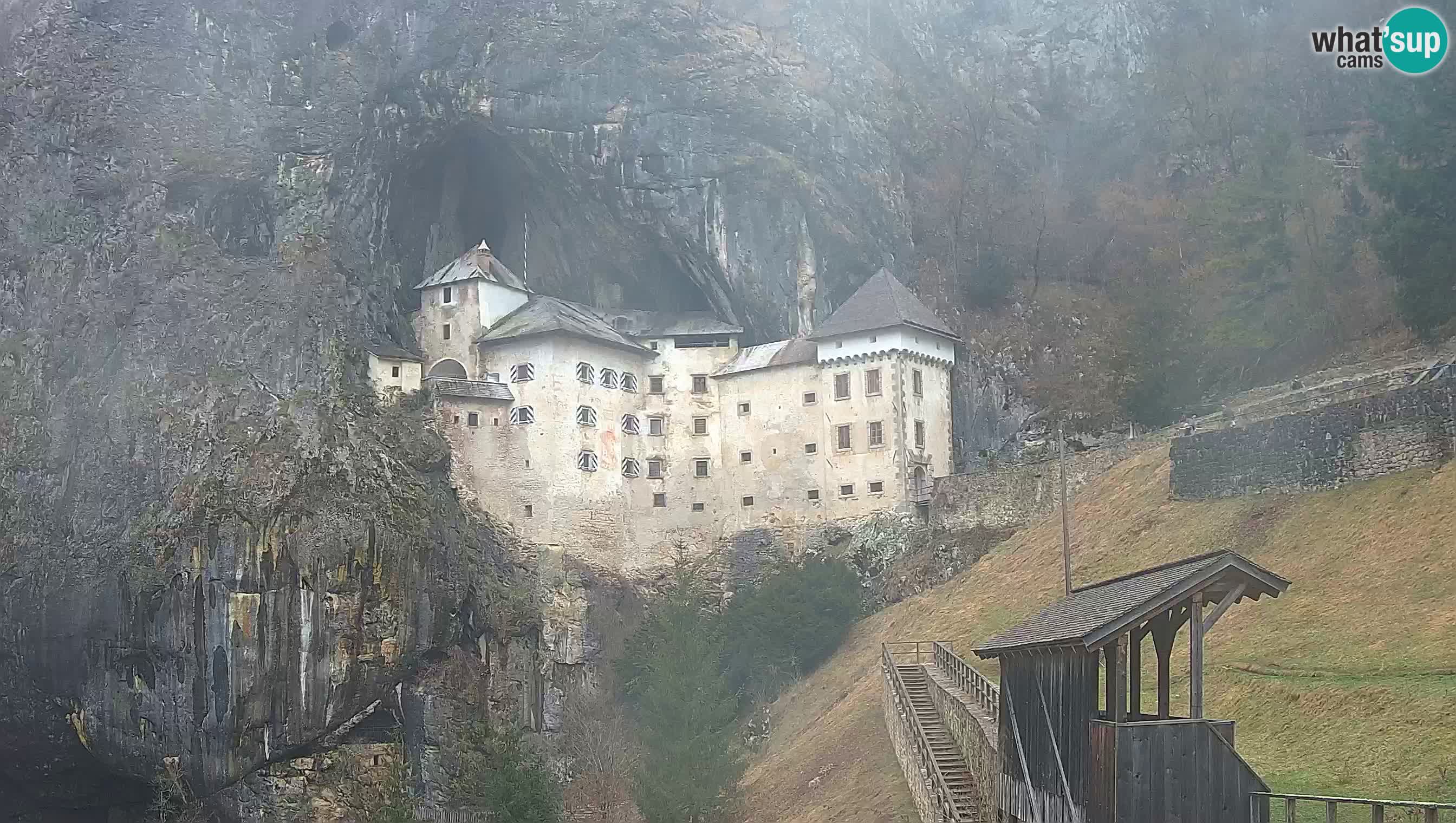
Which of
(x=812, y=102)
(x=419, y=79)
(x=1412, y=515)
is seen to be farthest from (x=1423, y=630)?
(x=419, y=79)

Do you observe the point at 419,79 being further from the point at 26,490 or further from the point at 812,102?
the point at 26,490

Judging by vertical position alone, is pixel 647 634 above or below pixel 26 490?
below

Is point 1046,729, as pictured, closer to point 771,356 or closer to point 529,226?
point 771,356

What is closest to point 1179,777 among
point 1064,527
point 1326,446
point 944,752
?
point 944,752

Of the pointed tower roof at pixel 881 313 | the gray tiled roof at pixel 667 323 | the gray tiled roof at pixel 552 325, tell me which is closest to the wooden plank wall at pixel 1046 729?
the pointed tower roof at pixel 881 313

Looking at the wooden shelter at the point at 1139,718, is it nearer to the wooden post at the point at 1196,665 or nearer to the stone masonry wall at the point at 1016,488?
the wooden post at the point at 1196,665

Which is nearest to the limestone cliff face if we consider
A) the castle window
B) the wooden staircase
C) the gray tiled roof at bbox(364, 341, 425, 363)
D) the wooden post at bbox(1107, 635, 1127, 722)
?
the gray tiled roof at bbox(364, 341, 425, 363)

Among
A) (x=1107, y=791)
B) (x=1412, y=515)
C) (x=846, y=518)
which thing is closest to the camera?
(x=1107, y=791)
